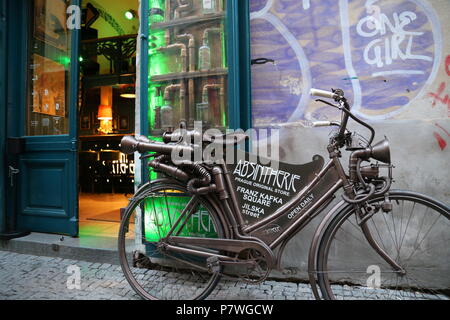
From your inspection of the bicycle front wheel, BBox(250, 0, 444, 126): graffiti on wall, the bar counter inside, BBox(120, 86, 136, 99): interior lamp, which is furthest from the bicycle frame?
BBox(120, 86, 136, 99): interior lamp

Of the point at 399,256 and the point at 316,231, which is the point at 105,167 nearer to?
the point at 316,231

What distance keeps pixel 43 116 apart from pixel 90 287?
2723mm

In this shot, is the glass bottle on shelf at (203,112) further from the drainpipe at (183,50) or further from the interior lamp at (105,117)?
the interior lamp at (105,117)

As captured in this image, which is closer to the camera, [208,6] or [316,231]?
[316,231]

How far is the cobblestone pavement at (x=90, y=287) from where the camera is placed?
2600 millimetres

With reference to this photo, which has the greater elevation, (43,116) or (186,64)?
(186,64)

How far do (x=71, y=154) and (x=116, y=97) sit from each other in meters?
7.88

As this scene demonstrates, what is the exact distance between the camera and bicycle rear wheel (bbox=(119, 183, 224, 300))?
7.95 ft

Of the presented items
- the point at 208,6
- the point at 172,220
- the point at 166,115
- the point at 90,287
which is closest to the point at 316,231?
the point at 172,220

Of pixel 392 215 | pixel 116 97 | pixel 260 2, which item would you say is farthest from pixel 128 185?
pixel 392 215

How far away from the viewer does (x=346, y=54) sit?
2975mm

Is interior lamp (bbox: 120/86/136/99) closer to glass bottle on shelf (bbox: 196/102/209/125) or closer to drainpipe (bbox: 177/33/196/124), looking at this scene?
drainpipe (bbox: 177/33/196/124)
